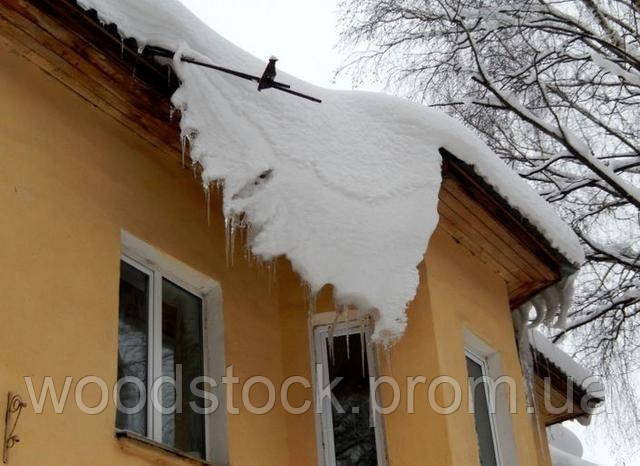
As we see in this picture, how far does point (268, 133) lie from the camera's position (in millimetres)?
4758

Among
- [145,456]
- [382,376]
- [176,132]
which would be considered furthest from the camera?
[382,376]

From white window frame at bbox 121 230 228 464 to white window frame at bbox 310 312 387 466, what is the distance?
0.67 metres

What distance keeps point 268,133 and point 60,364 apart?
1.55 meters

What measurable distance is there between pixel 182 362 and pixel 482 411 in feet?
6.93

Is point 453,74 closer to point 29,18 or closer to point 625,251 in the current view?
point 625,251

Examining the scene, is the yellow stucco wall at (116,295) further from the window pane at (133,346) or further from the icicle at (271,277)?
the window pane at (133,346)

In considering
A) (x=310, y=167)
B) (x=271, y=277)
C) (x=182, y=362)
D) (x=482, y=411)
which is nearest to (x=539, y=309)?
(x=482, y=411)

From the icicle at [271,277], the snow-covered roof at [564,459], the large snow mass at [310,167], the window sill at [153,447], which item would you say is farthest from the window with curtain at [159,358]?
the snow-covered roof at [564,459]

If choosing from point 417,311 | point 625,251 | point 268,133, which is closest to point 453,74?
point 625,251

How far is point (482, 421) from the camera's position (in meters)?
6.08

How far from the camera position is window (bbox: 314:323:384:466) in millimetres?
5422

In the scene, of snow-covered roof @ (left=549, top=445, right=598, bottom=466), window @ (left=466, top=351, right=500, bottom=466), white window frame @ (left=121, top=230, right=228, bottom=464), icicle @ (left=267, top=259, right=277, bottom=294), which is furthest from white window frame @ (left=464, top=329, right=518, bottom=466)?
snow-covered roof @ (left=549, top=445, right=598, bottom=466)

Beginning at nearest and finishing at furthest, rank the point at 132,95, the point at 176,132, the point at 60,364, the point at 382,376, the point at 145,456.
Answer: the point at 60,364 → the point at 145,456 → the point at 132,95 → the point at 176,132 → the point at 382,376

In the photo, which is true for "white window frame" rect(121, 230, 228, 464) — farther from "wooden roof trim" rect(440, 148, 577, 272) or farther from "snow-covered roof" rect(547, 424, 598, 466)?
"snow-covered roof" rect(547, 424, 598, 466)
